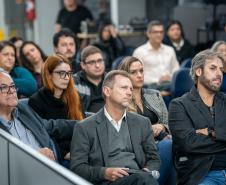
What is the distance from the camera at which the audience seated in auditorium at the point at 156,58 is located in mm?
7398

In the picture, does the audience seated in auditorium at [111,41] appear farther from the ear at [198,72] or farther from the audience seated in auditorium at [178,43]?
the ear at [198,72]

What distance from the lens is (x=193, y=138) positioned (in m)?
3.87

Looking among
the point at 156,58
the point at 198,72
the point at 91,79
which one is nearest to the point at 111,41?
the point at 156,58

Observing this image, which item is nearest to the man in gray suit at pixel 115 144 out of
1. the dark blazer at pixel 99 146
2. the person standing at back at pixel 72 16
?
the dark blazer at pixel 99 146

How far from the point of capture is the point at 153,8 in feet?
35.2

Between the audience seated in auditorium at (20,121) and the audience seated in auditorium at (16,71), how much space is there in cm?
162

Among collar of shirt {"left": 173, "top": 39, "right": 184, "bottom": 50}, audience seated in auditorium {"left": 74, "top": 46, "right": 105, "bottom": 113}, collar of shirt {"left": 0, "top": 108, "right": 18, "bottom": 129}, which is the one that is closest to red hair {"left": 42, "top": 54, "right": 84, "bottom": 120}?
collar of shirt {"left": 0, "top": 108, "right": 18, "bottom": 129}

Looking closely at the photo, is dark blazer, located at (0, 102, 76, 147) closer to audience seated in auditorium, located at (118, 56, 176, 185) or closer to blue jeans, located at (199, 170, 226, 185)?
audience seated in auditorium, located at (118, 56, 176, 185)

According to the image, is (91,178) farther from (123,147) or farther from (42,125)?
(42,125)

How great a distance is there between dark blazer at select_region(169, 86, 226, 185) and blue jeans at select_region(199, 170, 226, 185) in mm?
36

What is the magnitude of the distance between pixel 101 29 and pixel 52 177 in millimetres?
6094

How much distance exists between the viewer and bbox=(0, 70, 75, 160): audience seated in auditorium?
3900 millimetres

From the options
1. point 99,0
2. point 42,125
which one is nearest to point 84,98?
point 42,125

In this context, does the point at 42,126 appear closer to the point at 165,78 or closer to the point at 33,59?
the point at 33,59
